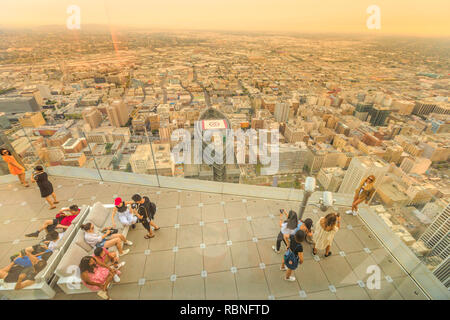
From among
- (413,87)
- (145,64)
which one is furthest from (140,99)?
(413,87)

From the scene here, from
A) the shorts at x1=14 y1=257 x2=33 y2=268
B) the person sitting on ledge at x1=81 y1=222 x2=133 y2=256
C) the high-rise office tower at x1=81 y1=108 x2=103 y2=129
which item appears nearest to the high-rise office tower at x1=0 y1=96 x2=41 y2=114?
the high-rise office tower at x1=81 y1=108 x2=103 y2=129

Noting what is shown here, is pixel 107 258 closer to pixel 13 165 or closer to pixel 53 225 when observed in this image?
pixel 53 225

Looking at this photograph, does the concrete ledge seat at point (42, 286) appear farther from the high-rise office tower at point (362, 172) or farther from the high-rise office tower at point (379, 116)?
the high-rise office tower at point (379, 116)

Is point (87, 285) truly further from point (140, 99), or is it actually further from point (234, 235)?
point (140, 99)

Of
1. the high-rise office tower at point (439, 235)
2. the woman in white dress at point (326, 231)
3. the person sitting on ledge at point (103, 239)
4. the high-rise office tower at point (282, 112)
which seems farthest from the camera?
the high-rise office tower at point (282, 112)

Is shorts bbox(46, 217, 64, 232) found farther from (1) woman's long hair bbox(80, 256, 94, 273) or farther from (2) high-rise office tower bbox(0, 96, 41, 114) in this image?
(2) high-rise office tower bbox(0, 96, 41, 114)

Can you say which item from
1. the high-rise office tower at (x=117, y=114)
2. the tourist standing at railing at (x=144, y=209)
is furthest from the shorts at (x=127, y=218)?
the high-rise office tower at (x=117, y=114)
